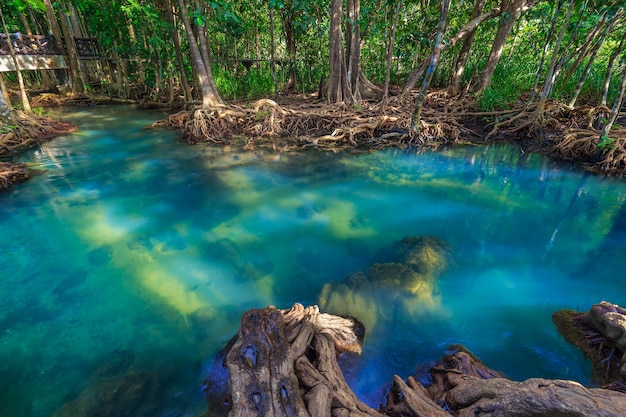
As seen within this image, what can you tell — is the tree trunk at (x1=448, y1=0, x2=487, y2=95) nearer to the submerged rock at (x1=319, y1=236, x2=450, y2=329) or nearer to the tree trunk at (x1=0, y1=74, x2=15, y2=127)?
the submerged rock at (x1=319, y1=236, x2=450, y2=329)

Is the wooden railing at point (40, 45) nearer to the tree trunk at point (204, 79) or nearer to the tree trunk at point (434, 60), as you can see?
the tree trunk at point (204, 79)

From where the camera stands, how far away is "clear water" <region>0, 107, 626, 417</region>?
2.73 meters

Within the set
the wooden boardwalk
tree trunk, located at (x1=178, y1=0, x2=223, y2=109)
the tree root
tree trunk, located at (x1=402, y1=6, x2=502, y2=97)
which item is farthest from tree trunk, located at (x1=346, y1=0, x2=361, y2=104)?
the wooden boardwalk

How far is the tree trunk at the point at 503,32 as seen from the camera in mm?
8547

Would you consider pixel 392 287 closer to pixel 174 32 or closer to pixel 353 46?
pixel 353 46

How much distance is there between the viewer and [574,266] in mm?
3844

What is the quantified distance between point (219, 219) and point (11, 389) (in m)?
2.79

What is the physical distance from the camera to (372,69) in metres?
13.5

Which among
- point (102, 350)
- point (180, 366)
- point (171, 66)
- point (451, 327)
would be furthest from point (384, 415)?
point (171, 66)

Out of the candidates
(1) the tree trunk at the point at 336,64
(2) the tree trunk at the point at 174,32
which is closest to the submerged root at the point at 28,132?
(2) the tree trunk at the point at 174,32

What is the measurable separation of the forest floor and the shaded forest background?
0.04 metres

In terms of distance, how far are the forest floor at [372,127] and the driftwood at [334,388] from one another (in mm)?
5757

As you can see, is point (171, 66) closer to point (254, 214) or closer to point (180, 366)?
point (254, 214)

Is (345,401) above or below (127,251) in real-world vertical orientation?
above
